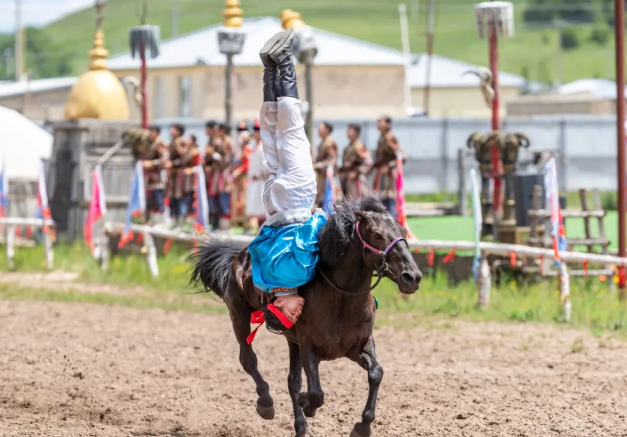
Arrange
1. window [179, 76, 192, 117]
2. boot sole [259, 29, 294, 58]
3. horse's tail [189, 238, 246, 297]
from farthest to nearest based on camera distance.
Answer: window [179, 76, 192, 117], horse's tail [189, 238, 246, 297], boot sole [259, 29, 294, 58]

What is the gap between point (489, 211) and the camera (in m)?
17.0

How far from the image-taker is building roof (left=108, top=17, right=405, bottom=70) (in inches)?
1608

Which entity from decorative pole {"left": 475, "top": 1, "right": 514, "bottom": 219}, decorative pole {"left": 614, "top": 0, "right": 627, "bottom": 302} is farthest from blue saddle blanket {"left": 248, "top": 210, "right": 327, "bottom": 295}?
decorative pole {"left": 475, "top": 1, "right": 514, "bottom": 219}

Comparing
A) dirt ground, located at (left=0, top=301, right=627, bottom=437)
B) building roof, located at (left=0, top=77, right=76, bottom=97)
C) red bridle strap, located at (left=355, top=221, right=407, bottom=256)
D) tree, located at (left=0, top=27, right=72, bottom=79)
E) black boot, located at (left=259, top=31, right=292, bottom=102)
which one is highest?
tree, located at (left=0, top=27, right=72, bottom=79)

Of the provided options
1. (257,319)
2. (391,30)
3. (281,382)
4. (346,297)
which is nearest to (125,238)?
(281,382)

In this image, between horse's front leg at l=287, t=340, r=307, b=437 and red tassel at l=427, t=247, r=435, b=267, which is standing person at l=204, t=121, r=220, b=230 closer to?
red tassel at l=427, t=247, r=435, b=267

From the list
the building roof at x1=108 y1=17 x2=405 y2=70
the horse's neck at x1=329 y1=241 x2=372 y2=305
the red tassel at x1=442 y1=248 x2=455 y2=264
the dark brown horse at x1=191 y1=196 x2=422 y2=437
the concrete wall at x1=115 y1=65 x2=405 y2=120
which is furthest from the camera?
the concrete wall at x1=115 y1=65 x2=405 y2=120

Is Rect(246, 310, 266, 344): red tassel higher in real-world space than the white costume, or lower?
lower

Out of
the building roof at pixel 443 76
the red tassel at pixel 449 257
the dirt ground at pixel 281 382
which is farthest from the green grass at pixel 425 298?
the building roof at pixel 443 76

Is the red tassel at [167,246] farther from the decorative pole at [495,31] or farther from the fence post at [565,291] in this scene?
the fence post at [565,291]

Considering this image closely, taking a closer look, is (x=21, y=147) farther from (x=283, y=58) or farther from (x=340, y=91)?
(x=283, y=58)

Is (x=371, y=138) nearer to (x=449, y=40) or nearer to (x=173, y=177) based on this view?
(x=173, y=177)

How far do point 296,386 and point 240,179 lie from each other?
40.6ft

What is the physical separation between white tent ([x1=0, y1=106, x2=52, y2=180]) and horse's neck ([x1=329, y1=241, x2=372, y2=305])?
18806mm
